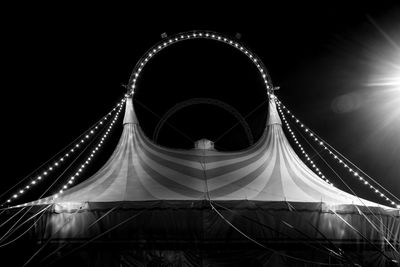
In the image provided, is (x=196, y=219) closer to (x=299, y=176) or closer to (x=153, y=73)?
Answer: (x=299, y=176)

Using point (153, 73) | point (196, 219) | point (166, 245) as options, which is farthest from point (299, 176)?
point (153, 73)

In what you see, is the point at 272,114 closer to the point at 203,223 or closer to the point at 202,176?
the point at 202,176

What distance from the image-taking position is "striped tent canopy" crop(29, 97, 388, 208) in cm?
500

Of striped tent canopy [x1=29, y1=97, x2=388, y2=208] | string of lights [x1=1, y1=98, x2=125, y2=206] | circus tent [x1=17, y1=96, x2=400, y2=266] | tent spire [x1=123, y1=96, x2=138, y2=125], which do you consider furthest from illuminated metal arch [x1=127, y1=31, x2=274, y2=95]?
circus tent [x1=17, y1=96, x2=400, y2=266]

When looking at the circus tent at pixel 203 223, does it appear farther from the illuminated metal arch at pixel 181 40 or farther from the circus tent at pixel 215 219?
the illuminated metal arch at pixel 181 40

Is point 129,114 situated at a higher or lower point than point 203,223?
higher

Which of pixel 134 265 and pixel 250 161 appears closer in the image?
pixel 134 265

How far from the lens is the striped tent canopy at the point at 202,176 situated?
5004mm

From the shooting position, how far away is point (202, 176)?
18.5 feet

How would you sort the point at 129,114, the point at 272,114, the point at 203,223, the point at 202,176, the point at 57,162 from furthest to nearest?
1. the point at 272,114
2. the point at 129,114
3. the point at 57,162
4. the point at 202,176
5. the point at 203,223

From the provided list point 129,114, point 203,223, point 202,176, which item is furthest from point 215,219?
point 129,114

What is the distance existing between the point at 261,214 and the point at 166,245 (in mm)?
1355

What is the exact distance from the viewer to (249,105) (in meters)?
10.1

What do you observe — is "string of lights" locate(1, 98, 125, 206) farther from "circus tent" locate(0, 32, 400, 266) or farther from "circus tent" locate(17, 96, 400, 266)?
"circus tent" locate(17, 96, 400, 266)
